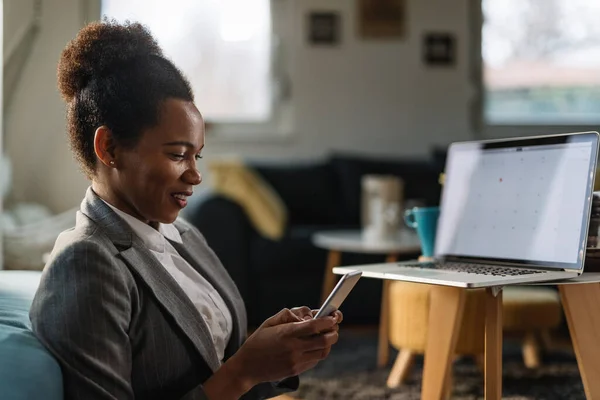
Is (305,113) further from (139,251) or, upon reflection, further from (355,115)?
(139,251)

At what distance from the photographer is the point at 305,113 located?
4559 millimetres

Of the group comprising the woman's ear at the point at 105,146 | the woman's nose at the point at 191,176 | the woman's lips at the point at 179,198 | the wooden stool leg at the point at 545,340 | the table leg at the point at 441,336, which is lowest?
the wooden stool leg at the point at 545,340

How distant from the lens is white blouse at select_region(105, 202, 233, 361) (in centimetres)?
111

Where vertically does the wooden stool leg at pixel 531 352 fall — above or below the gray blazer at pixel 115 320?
below

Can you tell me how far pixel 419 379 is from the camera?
8.34 feet

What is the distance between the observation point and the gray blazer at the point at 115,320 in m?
0.93

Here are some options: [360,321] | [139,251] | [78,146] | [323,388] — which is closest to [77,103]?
[78,146]

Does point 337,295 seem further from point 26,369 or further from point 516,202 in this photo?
point 516,202

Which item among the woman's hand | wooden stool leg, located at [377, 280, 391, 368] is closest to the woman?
the woman's hand

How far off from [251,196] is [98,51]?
247 cm

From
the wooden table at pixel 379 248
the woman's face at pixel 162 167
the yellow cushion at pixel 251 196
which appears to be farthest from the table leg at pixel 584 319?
the yellow cushion at pixel 251 196

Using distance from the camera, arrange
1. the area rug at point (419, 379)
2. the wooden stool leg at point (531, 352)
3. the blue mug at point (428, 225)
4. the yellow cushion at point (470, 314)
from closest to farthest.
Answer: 1. the blue mug at point (428, 225)
2. the yellow cushion at point (470, 314)
3. the area rug at point (419, 379)
4. the wooden stool leg at point (531, 352)

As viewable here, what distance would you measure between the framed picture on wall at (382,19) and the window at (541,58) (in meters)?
0.53

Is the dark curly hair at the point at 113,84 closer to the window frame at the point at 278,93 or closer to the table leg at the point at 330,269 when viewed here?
the table leg at the point at 330,269
